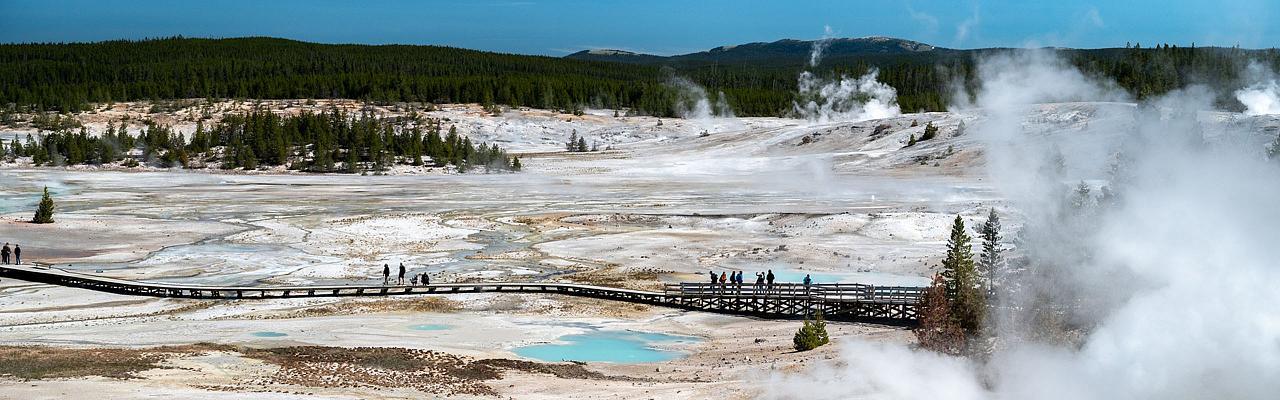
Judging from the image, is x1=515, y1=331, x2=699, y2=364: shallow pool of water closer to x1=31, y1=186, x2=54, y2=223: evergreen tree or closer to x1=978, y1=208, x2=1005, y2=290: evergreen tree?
x1=978, y1=208, x2=1005, y2=290: evergreen tree

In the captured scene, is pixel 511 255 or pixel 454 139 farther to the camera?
pixel 454 139

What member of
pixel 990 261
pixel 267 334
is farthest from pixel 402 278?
pixel 990 261

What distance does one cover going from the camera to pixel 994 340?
70.0 ft

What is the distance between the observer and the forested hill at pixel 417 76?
4717 inches

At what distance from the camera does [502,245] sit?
4900 centimetres

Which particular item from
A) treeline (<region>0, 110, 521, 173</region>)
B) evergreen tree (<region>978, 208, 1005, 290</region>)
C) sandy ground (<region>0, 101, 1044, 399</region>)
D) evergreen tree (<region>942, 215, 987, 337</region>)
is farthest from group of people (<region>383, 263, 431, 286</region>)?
treeline (<region>0, 110, 521, 173</region>)

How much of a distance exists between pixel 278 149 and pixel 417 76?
5405cm

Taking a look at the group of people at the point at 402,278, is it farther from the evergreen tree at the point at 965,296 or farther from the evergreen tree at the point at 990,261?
the evergreen tree at the point at 965,296

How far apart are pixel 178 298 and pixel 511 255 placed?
488 inches

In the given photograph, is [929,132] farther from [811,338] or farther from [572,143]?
[811,338]

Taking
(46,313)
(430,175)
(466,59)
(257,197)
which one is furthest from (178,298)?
(466,59)

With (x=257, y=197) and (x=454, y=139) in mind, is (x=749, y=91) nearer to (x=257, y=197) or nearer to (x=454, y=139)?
(x=454, y=139)

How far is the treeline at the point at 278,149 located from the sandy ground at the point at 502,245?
379 centimetres

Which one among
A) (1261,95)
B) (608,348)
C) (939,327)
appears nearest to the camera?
(939,327)
